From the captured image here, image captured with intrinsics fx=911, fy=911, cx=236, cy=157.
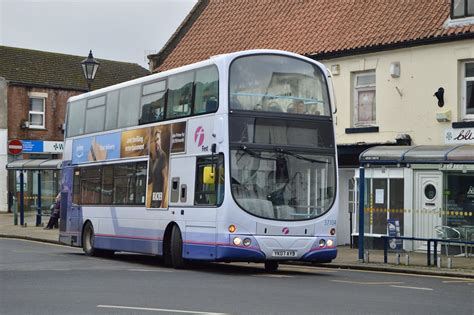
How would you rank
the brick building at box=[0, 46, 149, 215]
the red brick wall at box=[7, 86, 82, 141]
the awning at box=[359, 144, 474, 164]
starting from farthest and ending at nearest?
the red brick wall at box=[7, 86, 82, 141] → the brick building at box=[0, 46, 149, 215] → the awning at box=[359, 144, 474, 164]

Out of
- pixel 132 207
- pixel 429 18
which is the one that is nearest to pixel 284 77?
pixel 132 207

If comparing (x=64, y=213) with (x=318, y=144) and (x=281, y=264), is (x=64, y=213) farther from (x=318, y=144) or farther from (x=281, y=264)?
(x=318, y=144)

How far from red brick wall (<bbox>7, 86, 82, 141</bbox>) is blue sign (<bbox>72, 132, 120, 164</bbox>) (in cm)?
2615

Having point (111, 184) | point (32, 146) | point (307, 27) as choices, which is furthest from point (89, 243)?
point (32, 146)

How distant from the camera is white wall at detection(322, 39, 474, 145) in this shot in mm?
26031

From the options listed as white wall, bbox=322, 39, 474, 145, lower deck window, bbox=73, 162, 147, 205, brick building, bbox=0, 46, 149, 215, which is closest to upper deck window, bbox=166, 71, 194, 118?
lower deck window, bbox=73, 162, 147, 205

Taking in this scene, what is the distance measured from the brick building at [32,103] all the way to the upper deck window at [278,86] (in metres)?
31.5

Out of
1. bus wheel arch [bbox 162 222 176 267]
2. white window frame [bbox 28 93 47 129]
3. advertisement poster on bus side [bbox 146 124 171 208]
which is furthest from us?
white window frame [bbox 28 93 47 129]

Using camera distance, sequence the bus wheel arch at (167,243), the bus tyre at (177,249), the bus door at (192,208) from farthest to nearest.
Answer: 1. the bus wheel arch at (167,243)
2. the bus tyre at (177,249)
3. the bus door at (192,208)

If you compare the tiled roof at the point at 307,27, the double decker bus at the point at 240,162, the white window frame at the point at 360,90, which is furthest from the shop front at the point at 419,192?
the double decker bus at the point at 240,162

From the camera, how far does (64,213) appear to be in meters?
26.3

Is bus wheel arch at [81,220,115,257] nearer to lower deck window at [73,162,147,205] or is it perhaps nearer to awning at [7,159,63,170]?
lower deck window at [73,162,147,205]

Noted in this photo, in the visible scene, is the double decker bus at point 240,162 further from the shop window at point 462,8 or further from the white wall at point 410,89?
the shop window at point 462,8

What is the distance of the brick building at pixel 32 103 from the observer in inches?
1986
